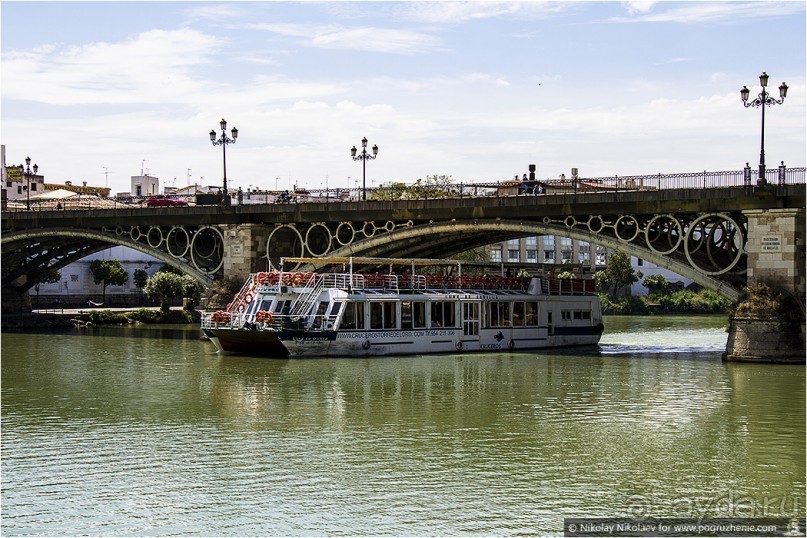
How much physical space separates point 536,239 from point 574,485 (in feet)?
353

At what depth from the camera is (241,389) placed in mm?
38062

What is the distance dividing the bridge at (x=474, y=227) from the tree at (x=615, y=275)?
43.5m

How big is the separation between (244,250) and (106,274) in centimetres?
3611

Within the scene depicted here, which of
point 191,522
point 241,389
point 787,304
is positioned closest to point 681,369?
point 787,304

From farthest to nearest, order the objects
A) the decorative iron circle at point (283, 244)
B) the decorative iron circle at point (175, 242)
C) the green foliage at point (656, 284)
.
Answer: the green foliage at point (656, 284)
the decorative iron circle at point (175, 242)
the decorative iron circle at point (283, 244)

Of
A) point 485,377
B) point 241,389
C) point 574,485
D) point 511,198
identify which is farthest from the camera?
point 511,198

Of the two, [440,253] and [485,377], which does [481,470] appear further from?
[440,253]

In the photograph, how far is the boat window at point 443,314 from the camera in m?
50.5

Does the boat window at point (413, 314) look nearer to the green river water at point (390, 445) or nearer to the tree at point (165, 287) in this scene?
the green river water at point (390, 445)

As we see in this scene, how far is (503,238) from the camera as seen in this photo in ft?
205

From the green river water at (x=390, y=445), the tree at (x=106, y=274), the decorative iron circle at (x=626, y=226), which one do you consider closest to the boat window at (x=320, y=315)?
the green river water at (x=390, y=445)

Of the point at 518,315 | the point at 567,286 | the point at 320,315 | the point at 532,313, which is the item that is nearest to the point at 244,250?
the point at 320,315

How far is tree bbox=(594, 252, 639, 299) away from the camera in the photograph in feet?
355

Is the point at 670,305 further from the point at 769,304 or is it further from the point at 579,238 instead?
the point at 769,304
